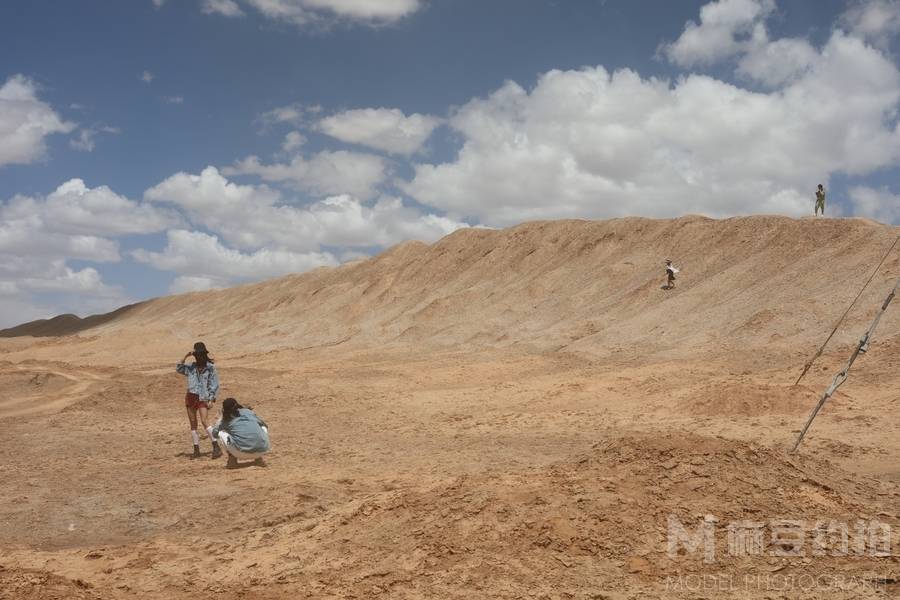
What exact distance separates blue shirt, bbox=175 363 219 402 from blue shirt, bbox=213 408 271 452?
2.42ft

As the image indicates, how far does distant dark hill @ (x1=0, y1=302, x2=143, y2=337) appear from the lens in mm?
80312

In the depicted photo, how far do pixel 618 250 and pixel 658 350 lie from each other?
1442 centimetres

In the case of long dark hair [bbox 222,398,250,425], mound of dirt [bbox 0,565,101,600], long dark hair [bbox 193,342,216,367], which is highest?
long dark hair [bbox 193,342,216,367]

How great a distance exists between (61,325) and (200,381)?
85732 millimetres

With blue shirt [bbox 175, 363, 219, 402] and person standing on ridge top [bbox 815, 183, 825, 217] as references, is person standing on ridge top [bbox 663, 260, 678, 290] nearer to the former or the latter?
A: person standing on ridge top [bbox 815, 183, 825, 217]

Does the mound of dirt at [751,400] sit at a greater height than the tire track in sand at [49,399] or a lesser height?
lesser

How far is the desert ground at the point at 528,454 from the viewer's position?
17.5 ft

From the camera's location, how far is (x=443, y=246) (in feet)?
156

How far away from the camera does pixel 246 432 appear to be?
31.1ft

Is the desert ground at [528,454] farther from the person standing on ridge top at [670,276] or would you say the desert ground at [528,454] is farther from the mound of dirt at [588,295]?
the person standing on ridge top at [670,276]
